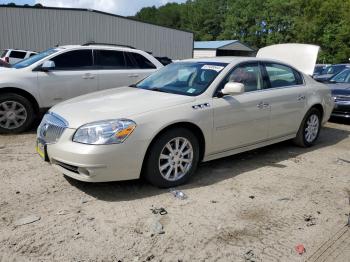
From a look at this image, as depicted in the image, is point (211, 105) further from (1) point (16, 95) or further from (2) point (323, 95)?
(1) point (16, 95)

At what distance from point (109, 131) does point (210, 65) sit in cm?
196

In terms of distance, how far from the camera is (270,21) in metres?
68.6

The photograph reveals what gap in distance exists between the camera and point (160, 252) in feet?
10.0

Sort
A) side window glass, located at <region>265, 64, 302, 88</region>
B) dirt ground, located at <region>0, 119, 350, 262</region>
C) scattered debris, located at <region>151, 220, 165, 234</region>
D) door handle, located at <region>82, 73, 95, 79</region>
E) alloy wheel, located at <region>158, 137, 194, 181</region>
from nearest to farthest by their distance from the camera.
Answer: dirt ground, located at <region>0, 119, 350, 262</region> < scattered debris, located at <region>151, 220, 165, 234</region> < alloy wheel, located at <region>158, 137, 194, 181</region> < side window glass, located at <region>265, 64, 302, 88</region> < door handle, located at <region>82, 73, 95, 79</region>

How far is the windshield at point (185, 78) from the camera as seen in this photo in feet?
15.7

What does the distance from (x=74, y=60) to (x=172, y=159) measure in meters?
3.94

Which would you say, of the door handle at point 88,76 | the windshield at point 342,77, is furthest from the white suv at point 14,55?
the windshield at point 342,77

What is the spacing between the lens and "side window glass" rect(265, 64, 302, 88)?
5648 mm

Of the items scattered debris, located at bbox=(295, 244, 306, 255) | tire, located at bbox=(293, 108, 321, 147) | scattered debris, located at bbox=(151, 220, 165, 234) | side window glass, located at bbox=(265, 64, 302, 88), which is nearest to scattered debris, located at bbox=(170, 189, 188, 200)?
scattered debris, located at bbox=(151, 220, 165, 234)

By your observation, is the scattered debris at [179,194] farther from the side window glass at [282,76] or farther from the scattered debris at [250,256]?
the side window glass at [282,76]

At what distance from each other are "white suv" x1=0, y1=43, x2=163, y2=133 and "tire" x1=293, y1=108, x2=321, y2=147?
3.53 m

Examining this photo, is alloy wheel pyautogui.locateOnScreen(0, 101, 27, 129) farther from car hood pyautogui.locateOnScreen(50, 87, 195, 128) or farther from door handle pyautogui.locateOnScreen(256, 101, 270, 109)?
door handle pyautogui.locateOnScreen(256, 101, 270, 109)

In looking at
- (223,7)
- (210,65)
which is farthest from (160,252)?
(223,7)

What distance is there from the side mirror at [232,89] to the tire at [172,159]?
0.71 m
